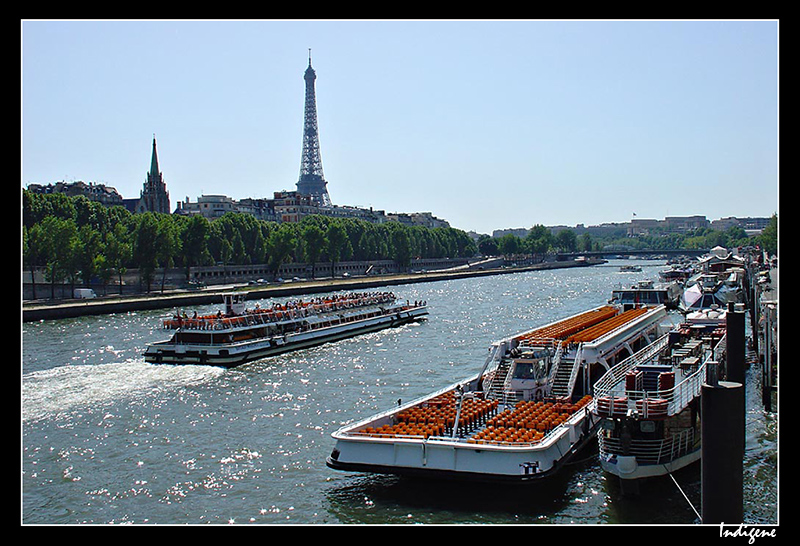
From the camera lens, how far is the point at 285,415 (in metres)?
27.3

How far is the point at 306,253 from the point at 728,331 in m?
96.4

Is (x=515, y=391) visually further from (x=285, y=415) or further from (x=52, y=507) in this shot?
(x=52, y=507)

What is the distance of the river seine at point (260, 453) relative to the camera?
17906 millimetres

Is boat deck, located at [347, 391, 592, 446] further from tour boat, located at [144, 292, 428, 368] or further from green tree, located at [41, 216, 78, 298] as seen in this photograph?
green tree, located at [41, 216, 78, 298]

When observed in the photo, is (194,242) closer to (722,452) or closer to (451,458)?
(451,458)

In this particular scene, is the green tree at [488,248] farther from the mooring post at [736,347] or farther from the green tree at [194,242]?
the mooring post at [736,347]

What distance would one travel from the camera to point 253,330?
41844 mm

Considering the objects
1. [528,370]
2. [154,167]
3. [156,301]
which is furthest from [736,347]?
[154,167]

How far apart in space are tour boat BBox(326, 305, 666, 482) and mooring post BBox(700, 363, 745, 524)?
7.37 m

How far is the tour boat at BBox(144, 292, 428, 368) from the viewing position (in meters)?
38.5

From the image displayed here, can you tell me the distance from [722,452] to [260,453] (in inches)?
580

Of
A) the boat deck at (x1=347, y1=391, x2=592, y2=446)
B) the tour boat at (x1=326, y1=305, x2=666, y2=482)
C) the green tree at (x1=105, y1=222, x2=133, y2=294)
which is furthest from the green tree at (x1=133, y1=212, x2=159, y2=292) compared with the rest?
the boat deck at (x1=347, y1=391, x2=592, y2=446)

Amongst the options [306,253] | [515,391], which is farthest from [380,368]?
[306,253]

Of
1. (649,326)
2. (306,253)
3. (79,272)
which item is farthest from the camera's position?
(306,253)
